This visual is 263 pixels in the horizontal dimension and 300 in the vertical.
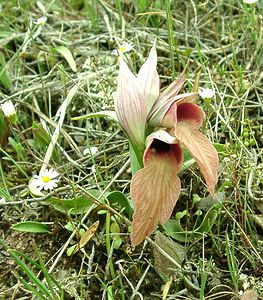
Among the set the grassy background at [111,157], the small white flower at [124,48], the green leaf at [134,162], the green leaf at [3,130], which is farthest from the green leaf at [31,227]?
the small white flower at [124,48]

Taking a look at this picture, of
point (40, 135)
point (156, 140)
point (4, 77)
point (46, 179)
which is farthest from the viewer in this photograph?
point (4, 77)

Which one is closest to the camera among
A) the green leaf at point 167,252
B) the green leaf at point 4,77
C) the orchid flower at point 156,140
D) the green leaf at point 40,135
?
the orchid flower at point 156,140

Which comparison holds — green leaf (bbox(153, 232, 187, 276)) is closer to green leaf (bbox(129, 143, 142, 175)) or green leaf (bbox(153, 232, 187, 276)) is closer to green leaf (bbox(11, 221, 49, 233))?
green leaf (bbox(129, 143, 142, 175))

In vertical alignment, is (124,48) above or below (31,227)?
above

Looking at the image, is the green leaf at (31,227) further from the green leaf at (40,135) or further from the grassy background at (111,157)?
the green leaf at (40,135)

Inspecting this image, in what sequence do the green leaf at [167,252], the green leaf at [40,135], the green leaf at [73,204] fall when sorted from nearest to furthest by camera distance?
1. the green leaf at [167,252]
2. the green leaf at [73,204]
3. the green leaf at [40,135]

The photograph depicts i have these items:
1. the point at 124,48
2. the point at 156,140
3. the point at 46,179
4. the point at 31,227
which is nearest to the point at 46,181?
the point at 46,179

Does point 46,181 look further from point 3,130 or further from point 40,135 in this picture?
point 3,130
